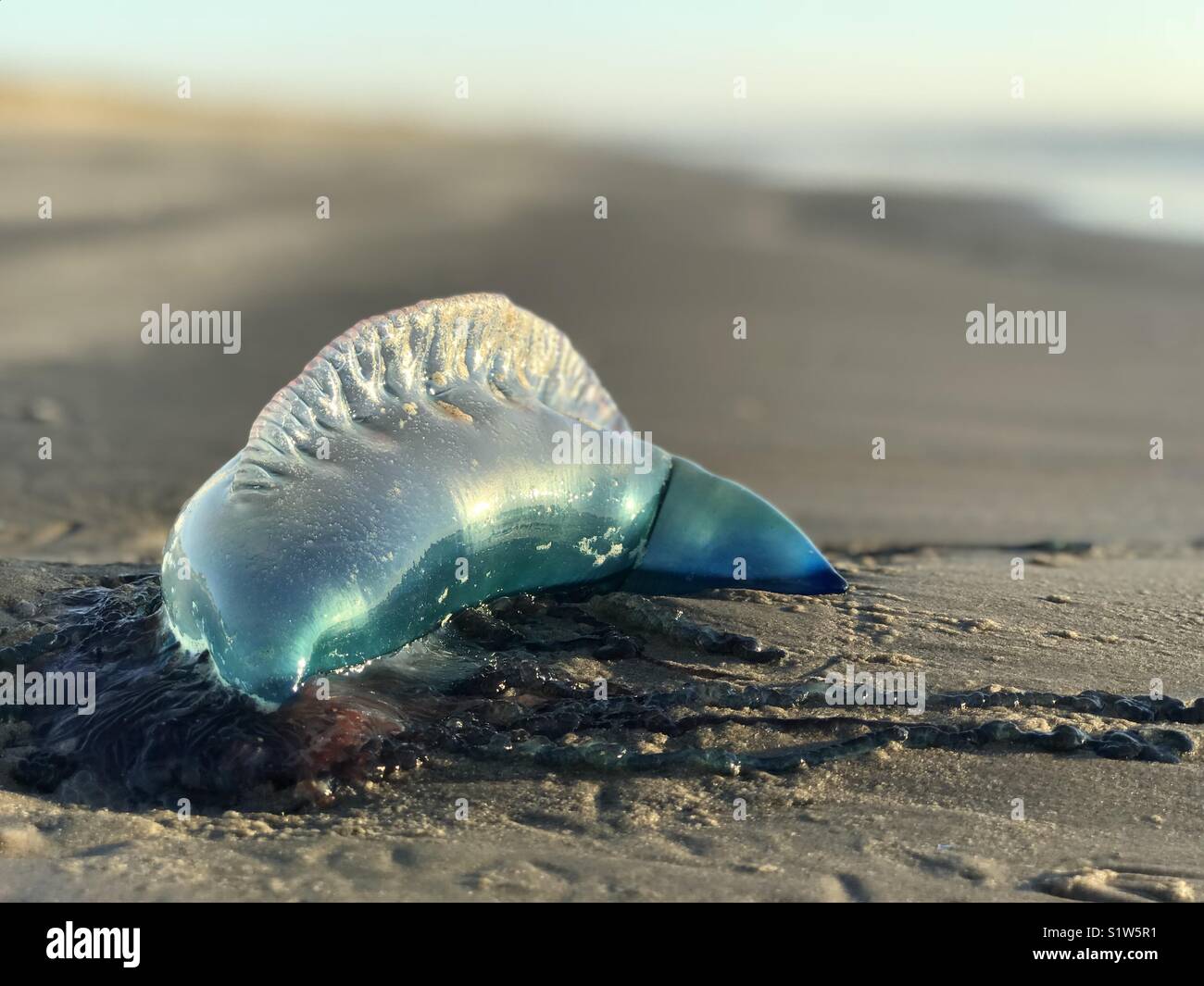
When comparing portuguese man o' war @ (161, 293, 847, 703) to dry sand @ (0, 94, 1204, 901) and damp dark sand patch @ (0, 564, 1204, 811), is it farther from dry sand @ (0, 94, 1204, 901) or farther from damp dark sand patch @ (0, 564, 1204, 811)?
dry sand @ (0, 94, 1204, 901)

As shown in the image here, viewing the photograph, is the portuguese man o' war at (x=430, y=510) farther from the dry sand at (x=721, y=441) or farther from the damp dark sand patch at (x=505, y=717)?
the dry sand at (x=721, y=441)

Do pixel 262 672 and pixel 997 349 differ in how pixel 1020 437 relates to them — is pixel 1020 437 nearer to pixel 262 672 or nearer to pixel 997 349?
pixel 997 349

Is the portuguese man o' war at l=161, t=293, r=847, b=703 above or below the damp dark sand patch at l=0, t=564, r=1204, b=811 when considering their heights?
above

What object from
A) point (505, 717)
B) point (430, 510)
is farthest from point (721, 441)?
point (505, 717)

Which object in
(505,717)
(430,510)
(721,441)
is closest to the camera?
(505,717)

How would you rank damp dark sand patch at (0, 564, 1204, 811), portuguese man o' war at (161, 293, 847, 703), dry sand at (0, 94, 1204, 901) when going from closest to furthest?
dry sand at (0, 94, 1204, 901), damp dark sand patch at (0, 564, 1204, 811), portuguese man o' war at (161, 293, 847, 703)

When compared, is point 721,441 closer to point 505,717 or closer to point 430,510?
point 430,510

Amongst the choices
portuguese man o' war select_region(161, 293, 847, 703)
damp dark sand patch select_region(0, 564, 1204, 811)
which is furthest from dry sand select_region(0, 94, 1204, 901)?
portuguese man o' war select_region(161, 293, 847, 703)
